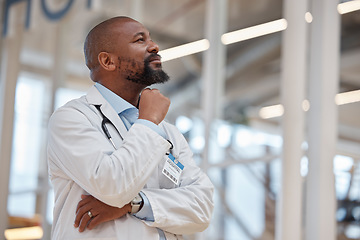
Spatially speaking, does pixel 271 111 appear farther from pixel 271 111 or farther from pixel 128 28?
pixel 128 28

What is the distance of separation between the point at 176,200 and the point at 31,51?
4.58 metres

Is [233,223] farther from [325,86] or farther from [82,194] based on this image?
[82,194]

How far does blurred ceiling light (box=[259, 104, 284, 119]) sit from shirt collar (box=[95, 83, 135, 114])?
1676 mm

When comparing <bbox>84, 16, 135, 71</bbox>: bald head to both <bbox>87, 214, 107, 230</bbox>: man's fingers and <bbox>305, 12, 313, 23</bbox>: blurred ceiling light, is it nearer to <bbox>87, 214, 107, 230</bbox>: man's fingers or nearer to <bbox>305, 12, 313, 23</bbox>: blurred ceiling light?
<bbox>87, 214, 107, 230</bbox>: man's fingers

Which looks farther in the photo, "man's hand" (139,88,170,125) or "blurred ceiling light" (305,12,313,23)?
"blurred ceiling light" (305,12,313,23)

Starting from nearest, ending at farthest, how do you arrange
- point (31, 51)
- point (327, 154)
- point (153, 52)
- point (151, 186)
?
point (151, 186) → point (153, 52) → point (327, 154) → point (31, 51)

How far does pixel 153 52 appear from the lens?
75.4 inches

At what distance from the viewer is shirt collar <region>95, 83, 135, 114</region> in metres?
1.87

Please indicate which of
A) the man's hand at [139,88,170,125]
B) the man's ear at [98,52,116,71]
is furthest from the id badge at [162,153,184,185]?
the man's ear at [98,52,116,71]

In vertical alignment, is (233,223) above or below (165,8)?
below

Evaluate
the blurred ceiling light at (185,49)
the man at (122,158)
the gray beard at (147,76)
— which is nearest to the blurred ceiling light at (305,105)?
the blurred ceiling light at (185,49)

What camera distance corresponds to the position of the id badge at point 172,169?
1733mm

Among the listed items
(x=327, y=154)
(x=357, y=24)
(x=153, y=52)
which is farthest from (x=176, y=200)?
(x=357, y=24)

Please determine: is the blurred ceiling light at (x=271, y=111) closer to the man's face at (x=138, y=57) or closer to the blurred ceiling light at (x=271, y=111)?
the blurred ceiling light at (x=271, y=111)
